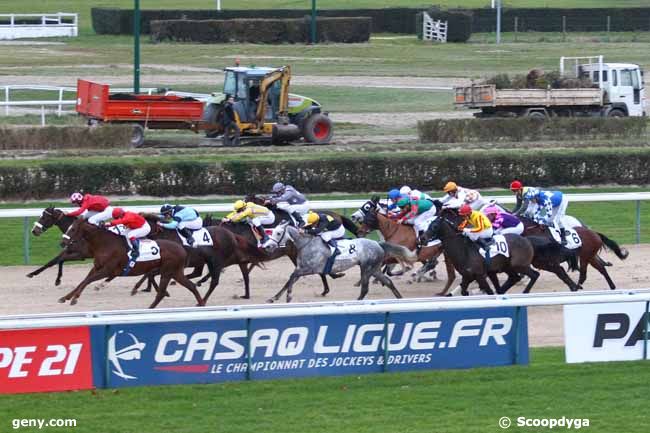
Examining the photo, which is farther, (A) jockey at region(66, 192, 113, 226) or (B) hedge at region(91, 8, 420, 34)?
(B) hedge at region(91, 8, 420, 34)

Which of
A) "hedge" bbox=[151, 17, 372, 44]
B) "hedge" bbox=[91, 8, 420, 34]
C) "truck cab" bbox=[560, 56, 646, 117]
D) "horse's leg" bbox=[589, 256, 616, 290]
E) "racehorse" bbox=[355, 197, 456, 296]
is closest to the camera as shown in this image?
"horse's leg" bbox=[589, 256, 616, 290]

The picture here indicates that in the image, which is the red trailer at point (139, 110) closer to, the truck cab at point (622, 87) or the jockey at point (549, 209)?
the truck cab at point (622, 87)

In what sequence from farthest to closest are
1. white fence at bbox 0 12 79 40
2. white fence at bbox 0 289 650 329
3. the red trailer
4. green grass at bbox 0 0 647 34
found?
green grass at bbox 0 0 647 34 < white fence at bbox 0 12 79 40 < the red trailer < white fence at bbox 0 289 650 329

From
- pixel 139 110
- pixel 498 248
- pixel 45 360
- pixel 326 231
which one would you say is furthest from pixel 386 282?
pixel 139 110

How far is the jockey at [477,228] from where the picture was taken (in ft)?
42.1

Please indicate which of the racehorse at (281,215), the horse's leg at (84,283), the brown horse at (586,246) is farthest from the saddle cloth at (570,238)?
the horse's leg at (84,283)

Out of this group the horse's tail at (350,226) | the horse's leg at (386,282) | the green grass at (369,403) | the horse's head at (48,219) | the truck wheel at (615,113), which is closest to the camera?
the green grass at (369,403)

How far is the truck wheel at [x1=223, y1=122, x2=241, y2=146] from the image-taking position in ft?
82.0

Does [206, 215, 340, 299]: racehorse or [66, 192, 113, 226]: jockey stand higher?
[66, 192, 113, 226]: jockey

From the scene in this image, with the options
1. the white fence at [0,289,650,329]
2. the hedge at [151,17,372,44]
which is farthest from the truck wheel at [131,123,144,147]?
the hedge at [151,17,372,44]

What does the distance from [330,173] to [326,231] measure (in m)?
6.53

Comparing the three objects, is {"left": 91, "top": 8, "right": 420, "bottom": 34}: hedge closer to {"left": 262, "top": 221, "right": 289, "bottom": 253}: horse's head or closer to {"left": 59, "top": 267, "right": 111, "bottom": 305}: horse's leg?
{"left": 262, "top": 221, "right": 289, "bottom": 253}: horse's head

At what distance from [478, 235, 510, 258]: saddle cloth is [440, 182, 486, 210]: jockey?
1.14m

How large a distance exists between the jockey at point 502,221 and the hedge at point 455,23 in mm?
34197
